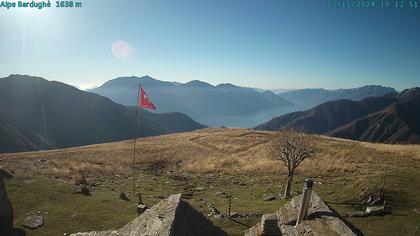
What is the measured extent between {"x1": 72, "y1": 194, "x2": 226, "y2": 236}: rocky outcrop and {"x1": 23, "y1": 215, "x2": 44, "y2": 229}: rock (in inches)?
408

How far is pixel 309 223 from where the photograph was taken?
1209cm

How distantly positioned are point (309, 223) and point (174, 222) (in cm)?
499

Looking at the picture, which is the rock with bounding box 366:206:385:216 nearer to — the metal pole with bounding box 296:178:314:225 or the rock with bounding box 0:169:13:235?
the metal pole with bounding box 296:178:314:225

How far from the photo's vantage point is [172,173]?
44.9m

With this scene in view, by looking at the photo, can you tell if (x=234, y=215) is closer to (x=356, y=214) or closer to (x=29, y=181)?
(x=356, y=214)

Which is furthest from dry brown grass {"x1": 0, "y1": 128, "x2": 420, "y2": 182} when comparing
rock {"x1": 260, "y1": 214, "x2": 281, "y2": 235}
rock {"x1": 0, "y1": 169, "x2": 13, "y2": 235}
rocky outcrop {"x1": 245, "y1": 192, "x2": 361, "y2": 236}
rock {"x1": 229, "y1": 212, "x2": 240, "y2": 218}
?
rock {"x1": 260, "y1": 214, "x2": 281, "y2": 235}

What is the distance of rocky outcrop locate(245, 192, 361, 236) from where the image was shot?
11.2 metres

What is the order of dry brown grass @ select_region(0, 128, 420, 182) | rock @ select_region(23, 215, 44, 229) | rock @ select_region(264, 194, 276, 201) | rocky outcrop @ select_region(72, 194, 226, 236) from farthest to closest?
dry brown grass @ select_region(0, 128, 420, 182) < rock @ select_region(264, 194, 276, 201) < rock @ select_region(23, 215, 44, 229) < rocky outcrop @ select_region(72, 194, 226, 236)

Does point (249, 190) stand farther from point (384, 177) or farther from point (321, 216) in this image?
point (321, 216)

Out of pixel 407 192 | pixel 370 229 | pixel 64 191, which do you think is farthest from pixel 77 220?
pixel 407 192

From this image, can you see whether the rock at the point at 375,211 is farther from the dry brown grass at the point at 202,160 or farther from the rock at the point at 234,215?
the dry brown grass at the point at 202,160

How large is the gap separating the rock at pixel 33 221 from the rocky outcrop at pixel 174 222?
34.0 feet

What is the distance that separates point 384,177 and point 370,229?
35.0 ft

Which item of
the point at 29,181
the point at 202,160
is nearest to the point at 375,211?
the point at 29,181
